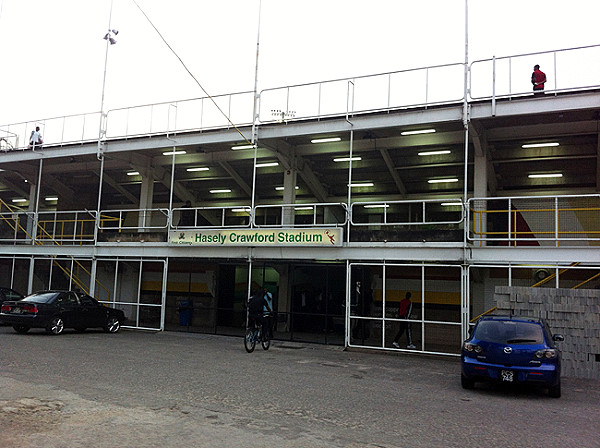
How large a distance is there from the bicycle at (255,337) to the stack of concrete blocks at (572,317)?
6720mm

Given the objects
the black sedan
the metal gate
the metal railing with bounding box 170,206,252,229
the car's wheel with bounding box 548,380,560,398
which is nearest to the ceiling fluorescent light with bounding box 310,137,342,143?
the metal gate

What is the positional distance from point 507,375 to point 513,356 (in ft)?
1.20

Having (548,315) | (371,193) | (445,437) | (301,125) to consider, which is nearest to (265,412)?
(445,437)

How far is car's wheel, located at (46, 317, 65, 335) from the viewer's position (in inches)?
646

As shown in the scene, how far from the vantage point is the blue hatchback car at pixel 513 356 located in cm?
950

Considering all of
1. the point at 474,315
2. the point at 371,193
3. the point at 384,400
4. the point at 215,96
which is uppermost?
the point at 215,96

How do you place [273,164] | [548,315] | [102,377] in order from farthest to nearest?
[273,164]
[548,315]
[102,377]

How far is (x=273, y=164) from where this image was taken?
22.2m

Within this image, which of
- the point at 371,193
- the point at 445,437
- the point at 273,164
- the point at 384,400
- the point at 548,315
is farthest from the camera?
the point at 371,193

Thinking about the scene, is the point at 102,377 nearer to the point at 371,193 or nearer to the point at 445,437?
the point at 445,437

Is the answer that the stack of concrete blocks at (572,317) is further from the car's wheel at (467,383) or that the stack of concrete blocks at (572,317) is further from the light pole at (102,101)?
the light pole at (102,101)

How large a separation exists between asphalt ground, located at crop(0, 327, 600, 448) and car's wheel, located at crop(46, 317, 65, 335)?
2621 mm

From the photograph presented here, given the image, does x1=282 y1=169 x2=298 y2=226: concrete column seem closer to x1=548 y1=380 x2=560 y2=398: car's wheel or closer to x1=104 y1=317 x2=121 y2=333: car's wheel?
x1=104 y1=317 x2=121 y2=333: car's wheel

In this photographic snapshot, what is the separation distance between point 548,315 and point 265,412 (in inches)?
339
